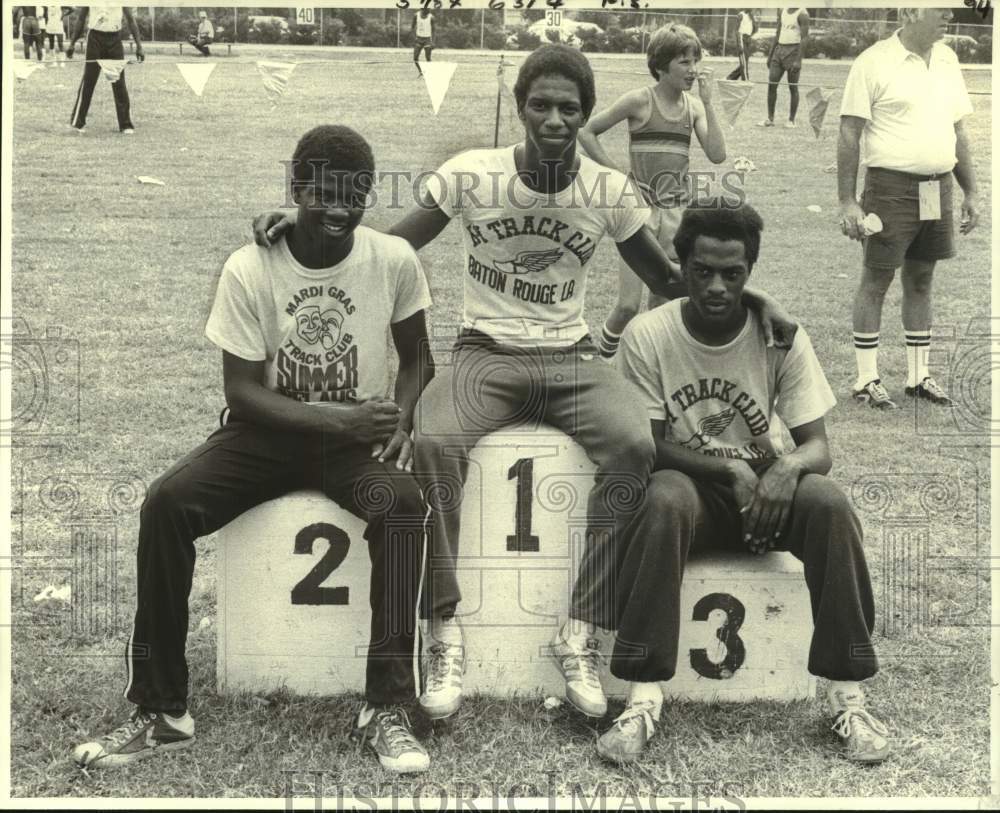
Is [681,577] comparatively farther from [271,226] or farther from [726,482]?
[271,226]

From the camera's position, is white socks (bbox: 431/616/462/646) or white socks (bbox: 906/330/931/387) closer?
white socks (bbox: 431/616/462/646)

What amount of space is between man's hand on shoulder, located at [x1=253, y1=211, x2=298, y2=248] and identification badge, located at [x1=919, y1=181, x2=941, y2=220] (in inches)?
152

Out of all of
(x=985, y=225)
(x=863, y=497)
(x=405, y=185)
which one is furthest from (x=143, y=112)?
(x=863, y=497)

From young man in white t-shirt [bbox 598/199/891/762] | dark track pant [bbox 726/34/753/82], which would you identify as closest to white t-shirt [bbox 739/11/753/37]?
dark track pant [bbox 726/34/753/82]

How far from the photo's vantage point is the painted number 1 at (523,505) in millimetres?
3908

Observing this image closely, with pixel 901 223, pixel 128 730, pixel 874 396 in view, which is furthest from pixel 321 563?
pixel 901 223

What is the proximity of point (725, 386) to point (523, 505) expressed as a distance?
742mm

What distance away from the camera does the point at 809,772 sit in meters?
3.61

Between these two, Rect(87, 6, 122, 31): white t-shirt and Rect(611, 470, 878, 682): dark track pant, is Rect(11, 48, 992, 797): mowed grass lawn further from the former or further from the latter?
Rect(87, 6, 122, 31): white t-shirt

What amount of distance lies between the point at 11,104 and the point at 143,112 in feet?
27.0

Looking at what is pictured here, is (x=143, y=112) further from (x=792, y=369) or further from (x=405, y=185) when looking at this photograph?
(x=792, y=369)

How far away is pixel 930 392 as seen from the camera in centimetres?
668

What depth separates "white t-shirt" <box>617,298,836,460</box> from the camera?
12.7 ft

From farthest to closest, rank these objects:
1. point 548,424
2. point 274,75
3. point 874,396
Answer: point 874,396 < point 274,75 < point 548,424
